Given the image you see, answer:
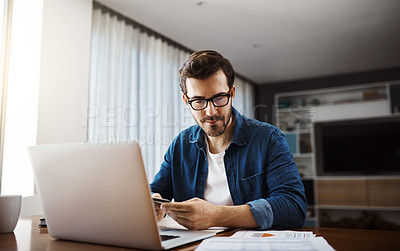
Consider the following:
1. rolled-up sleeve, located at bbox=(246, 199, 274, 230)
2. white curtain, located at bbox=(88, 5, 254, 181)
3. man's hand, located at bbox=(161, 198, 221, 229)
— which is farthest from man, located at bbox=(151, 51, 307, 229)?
white curtain, located at bbox=(88, 5, 254, 181)

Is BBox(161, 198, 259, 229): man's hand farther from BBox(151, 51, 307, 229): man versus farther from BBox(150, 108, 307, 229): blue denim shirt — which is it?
BBox(151, 51, 307, 229): man

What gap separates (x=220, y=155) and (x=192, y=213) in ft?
1.94

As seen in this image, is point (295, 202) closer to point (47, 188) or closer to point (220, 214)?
point (220, 214)

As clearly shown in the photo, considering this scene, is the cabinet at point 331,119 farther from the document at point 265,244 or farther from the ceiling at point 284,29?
the document at point 265,244

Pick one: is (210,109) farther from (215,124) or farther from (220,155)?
(220,155)

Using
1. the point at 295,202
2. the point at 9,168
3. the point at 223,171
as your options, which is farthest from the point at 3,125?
the point at 295,202

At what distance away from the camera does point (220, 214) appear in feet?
3.38

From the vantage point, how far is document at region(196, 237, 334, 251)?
760mm

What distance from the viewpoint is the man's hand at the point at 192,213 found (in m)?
0.96

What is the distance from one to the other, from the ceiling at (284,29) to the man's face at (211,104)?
69.4 inches

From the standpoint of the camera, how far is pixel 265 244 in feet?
2.63

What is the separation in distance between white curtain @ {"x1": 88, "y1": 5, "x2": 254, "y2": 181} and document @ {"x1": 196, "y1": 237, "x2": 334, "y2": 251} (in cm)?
210

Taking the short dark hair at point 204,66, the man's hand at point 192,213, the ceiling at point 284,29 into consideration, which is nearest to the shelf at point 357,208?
the ceiling at point 284,29

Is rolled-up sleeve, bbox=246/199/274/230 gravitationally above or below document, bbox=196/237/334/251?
above
